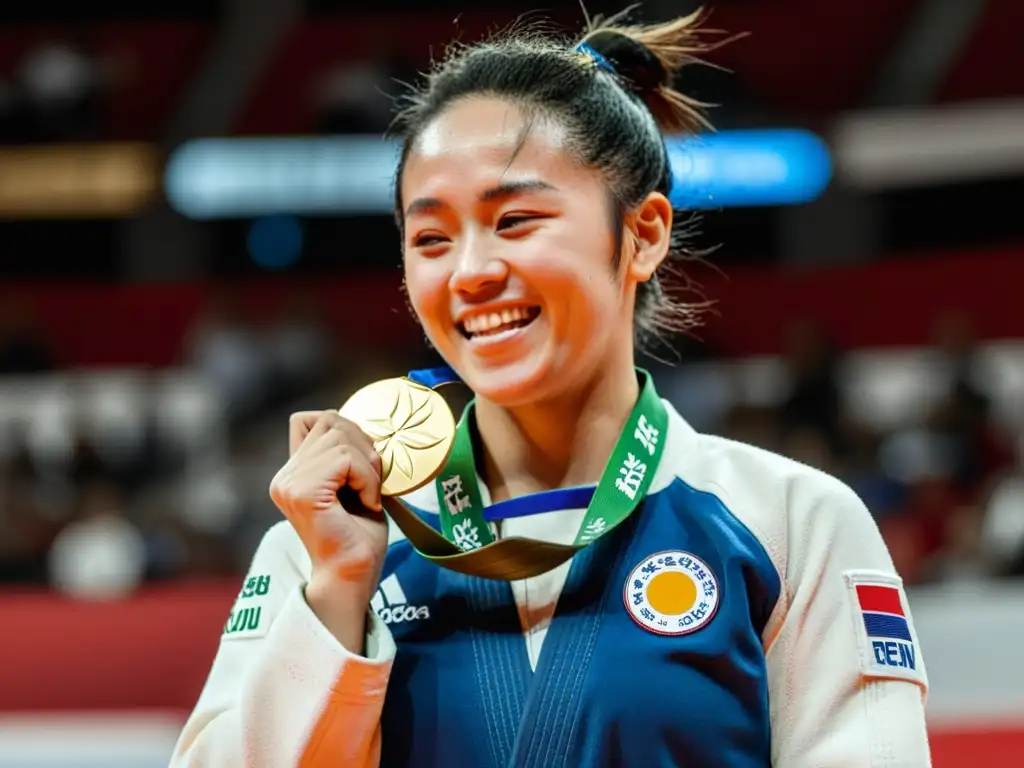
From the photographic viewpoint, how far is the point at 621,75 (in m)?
2.03

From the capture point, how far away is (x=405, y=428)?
69.3 inches

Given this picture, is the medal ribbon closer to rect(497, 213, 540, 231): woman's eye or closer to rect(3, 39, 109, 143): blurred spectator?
rect(497, 213, 540, 231): woman's eye

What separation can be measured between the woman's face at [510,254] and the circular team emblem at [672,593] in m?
0.25

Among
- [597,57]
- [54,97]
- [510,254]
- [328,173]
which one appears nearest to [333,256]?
[328,173]

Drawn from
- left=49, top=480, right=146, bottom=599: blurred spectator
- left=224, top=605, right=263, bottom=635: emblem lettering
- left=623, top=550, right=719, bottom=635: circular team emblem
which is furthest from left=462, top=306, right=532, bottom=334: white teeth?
left=49, top=480, right=146, bottom=599: blurred spectator

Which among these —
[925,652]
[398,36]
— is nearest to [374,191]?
[398,36]

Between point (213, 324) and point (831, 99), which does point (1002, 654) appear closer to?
point (213, 324)

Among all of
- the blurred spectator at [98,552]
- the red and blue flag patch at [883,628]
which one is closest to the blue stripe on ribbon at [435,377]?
the red and blue flag patch at [883,628]

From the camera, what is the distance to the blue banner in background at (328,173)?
10.1m

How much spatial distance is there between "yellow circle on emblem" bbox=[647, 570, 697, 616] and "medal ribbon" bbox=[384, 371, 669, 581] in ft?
0.28

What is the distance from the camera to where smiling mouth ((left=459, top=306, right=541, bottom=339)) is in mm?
1739

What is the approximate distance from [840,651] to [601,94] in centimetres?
76

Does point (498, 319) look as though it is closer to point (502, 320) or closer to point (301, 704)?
point (502, 320)

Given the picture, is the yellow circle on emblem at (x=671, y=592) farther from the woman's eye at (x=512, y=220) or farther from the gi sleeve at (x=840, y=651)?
the woman's eye at (x=512, y=220)
